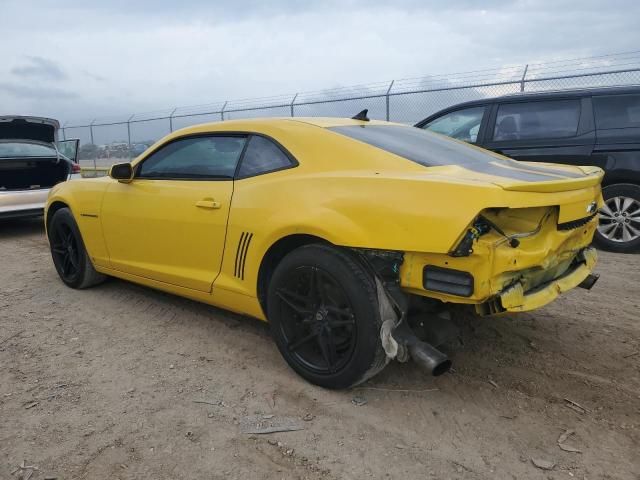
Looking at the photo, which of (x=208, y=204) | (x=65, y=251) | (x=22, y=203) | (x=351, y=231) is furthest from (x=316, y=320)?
(x=22, y=203)

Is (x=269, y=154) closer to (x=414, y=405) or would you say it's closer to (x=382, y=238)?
(x=382, y=238)

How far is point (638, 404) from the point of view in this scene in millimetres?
2611

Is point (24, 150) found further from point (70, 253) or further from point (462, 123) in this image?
point (462, 123)

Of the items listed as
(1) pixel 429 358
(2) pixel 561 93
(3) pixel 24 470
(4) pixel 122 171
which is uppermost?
(2) pixel 561 93

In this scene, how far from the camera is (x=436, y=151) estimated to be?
3.08 m

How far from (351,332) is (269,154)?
118cm

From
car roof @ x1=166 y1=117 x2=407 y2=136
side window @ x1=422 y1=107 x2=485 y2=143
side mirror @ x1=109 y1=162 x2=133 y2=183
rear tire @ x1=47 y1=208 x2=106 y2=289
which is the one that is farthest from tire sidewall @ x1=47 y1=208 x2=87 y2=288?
side window @ x1=422 y1=107 x2=485 y2=143

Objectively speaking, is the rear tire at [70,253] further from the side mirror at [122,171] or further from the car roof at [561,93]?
the car roof at [561,93]

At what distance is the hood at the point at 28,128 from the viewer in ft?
24.3

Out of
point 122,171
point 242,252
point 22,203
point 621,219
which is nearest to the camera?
point 242,252

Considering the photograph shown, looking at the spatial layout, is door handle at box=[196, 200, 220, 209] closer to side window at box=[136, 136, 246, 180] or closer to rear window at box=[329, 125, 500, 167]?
side window at box=[136, 136, 246, 180]

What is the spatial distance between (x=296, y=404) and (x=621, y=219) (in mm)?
4555

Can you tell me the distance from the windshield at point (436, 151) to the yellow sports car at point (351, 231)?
2cm

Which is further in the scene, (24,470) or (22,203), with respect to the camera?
(22,203)
